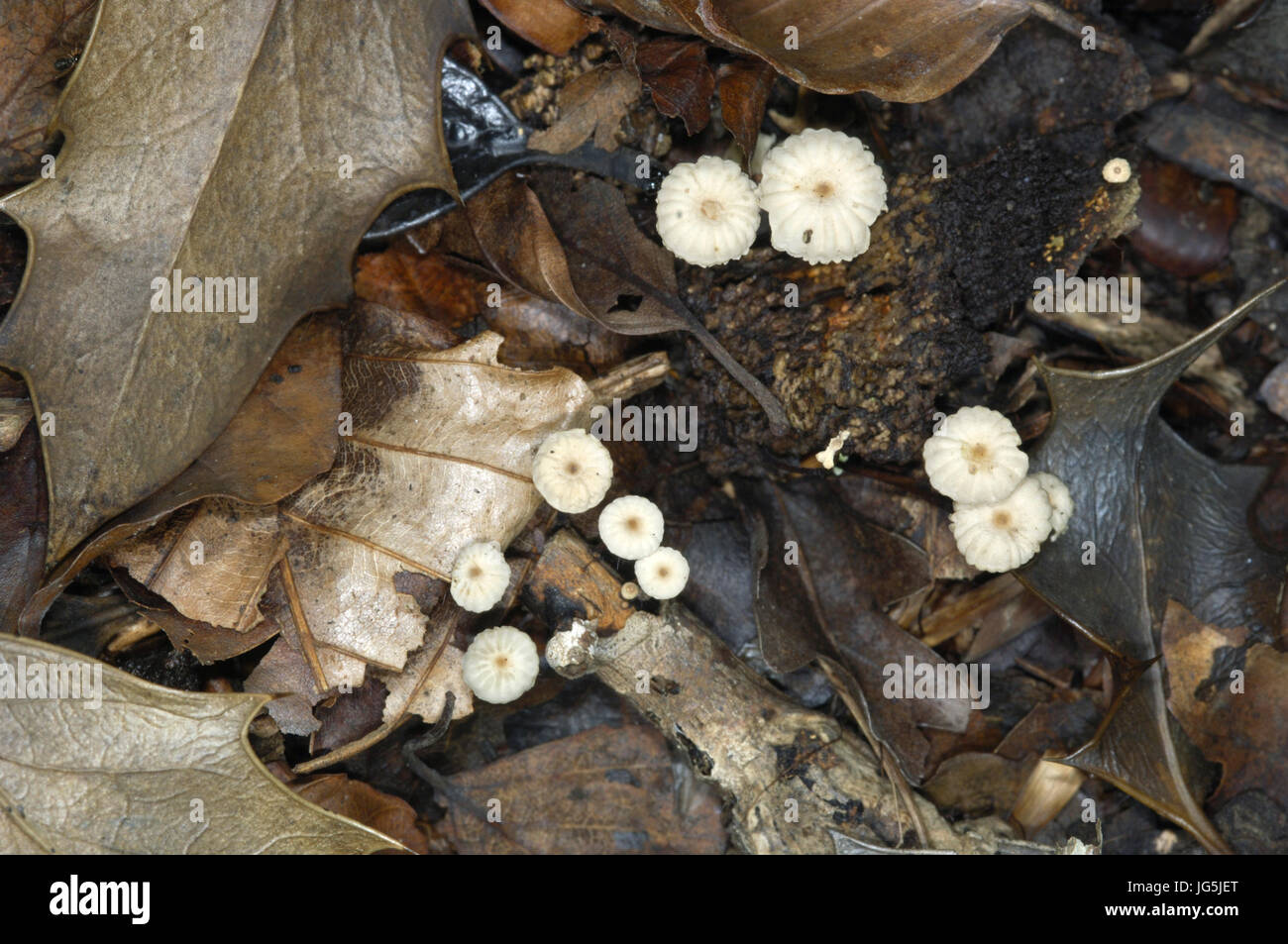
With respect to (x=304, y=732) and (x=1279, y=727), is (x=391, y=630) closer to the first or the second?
(x=304, y=732)

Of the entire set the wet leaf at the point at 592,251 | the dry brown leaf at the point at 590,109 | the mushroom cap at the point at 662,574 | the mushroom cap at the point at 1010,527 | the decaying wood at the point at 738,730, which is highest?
the dry brown leaf at the point at 590,109

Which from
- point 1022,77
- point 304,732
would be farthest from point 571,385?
point 1022,77

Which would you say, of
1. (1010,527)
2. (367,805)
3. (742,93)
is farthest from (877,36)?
(367,805)

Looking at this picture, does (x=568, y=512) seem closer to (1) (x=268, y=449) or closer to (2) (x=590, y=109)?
(1) (x=268, y=449)

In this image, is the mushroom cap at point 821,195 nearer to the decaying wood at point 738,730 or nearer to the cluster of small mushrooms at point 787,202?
the cluster of small mushrooms at point 787,202

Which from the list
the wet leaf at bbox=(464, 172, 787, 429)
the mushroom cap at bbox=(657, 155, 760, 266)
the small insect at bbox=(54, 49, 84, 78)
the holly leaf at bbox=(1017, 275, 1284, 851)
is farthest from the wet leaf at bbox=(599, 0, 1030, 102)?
the small insect at bbox=(54, 49, 84, 78)

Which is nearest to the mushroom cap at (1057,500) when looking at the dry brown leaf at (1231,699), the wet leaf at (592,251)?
the dry brown leaf at (1231,699)

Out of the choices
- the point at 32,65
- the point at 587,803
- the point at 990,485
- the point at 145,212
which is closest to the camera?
the point at 145,212

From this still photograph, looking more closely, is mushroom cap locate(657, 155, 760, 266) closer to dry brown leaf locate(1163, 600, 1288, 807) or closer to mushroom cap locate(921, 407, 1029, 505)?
mushroom cap locate(921, 407, 1029, 505)
